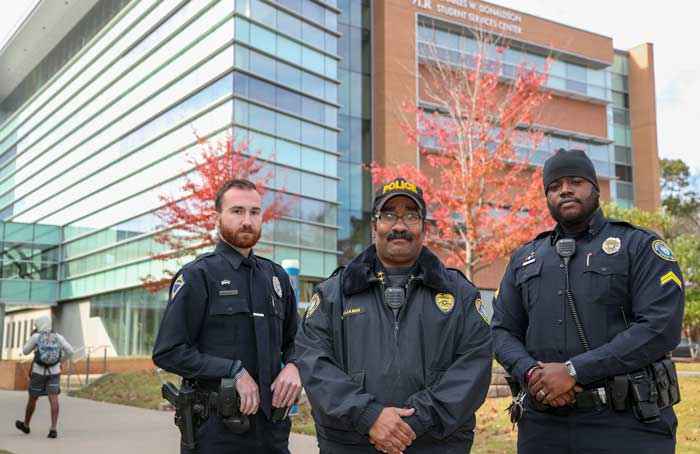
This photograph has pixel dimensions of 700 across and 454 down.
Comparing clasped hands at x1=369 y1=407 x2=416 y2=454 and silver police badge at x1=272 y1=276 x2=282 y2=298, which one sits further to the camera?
silver police badge at x1=272 y1=276 x2=282 y2=298

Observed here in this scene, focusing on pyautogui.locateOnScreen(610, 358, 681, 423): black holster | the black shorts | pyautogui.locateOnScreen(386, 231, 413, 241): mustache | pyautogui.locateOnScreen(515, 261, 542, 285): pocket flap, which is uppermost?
pyautogui.locateOnScreen(386, 231, 413, 241): mustache

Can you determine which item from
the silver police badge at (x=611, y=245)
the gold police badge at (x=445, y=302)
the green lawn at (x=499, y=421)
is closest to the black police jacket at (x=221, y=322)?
the gold police badge at (x=445, y=302)

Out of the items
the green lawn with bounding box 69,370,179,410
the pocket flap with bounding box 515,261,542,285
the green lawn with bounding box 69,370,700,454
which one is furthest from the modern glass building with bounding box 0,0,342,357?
the pocket flap with bounding box 515,261,542,285

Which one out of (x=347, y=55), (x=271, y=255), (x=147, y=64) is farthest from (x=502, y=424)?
(x=147, y=64)

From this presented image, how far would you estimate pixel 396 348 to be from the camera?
349 cm

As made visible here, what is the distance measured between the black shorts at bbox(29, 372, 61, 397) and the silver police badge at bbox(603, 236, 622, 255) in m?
9.68

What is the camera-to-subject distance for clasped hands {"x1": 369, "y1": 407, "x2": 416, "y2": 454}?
3213mm

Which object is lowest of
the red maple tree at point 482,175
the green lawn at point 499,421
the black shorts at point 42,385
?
the green lawn at point 499,421

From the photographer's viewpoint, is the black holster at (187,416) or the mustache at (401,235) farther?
the black holster at (187,416)

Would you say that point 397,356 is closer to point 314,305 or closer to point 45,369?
point 314,305

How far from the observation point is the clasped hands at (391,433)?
321cm

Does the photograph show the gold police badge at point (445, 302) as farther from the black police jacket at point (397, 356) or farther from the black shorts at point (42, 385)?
the black shorts at point (42, 385)

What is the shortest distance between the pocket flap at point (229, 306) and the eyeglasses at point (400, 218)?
3.88 feet

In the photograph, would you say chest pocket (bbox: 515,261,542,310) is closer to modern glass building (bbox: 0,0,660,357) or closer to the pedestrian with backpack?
the pedestrian with backpack
